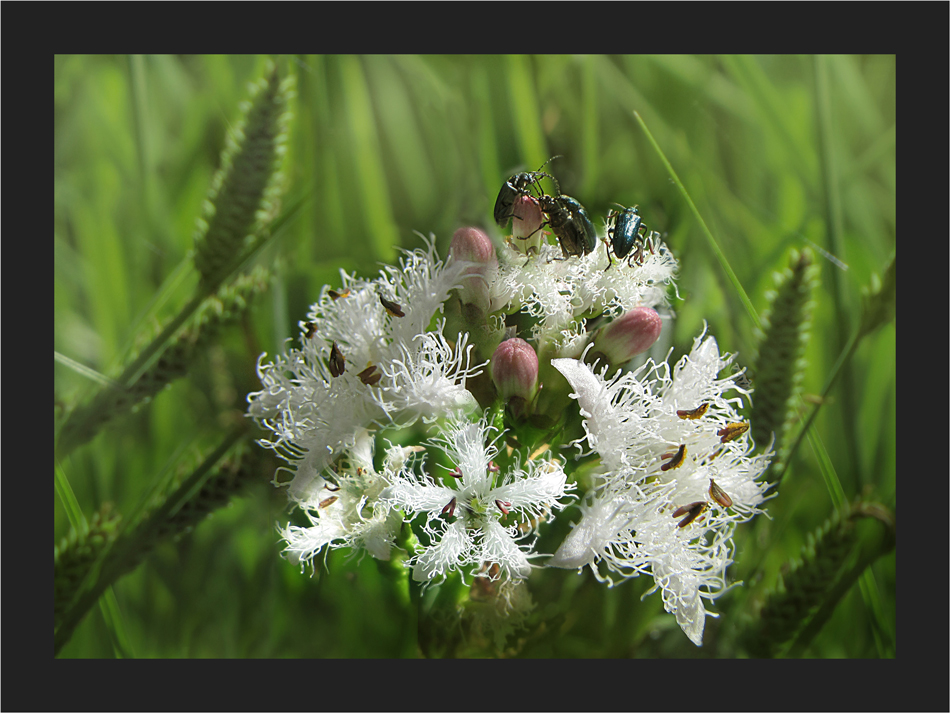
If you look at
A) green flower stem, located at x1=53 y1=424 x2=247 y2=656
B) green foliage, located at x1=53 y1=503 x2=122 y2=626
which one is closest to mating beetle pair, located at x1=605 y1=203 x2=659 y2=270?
green flower stem, located at x1=53 y1=424 x2=247 y2=656

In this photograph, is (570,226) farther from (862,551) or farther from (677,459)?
(862,551)

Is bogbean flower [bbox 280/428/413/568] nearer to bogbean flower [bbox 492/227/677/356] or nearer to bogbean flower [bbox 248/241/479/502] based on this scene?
bogbean flower [bbox 248/241/479/502]

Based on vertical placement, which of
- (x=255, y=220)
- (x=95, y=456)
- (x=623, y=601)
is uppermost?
(x=255, y=220)

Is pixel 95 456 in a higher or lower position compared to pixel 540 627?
higher

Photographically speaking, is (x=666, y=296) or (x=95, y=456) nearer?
(x=666, y=296)

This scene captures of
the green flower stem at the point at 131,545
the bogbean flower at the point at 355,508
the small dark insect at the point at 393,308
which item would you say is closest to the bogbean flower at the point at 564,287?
the small dark insect at the point at 393,308
